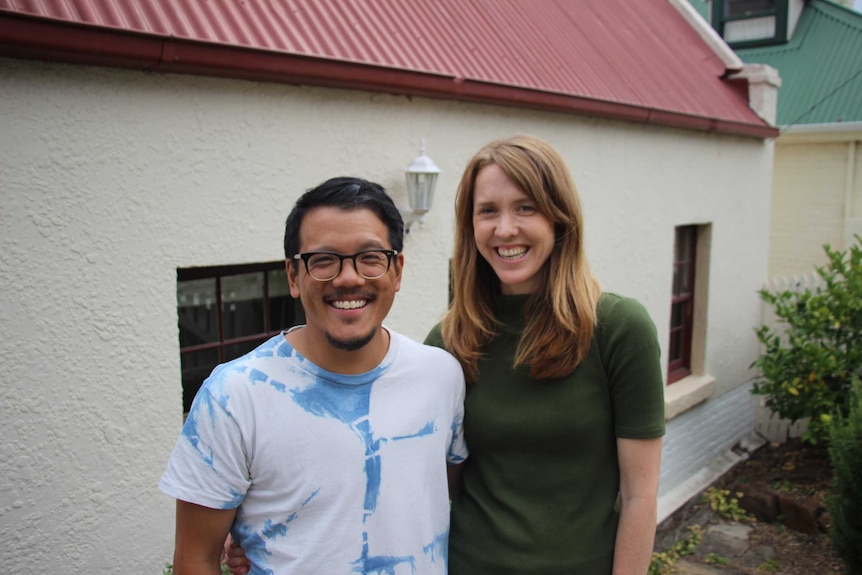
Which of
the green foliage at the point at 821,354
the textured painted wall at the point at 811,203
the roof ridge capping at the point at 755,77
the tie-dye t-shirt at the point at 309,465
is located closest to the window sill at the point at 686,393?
the green foliage at the point at 821,354

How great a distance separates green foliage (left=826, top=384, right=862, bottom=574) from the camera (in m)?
5.07

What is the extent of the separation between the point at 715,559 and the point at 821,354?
2428mm

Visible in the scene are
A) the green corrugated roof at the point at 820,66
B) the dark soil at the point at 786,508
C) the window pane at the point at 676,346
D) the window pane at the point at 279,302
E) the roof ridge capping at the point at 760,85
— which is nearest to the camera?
the window pane at the point at 279,302

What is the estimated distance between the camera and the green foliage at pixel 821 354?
24.2ft

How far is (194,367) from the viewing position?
3.84 m

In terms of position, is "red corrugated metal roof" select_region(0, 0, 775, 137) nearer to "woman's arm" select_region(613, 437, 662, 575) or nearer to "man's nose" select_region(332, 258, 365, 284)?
"man's nose" select_region(332, 258, 365, 284)

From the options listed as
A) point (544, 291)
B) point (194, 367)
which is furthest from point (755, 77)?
point (544, 291)

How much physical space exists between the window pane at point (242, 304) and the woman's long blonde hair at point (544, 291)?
2047 millimetres

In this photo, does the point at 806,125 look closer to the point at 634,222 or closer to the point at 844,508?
the point at 634,222

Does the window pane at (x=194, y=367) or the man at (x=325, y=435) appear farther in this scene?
the window pane at (x=194, y=367)

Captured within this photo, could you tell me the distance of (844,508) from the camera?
17.0 ft

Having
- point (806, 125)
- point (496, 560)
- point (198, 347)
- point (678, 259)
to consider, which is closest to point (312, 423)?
point (496, 560)

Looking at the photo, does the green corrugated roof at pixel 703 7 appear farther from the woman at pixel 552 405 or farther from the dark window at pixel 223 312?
the woman at pixel 552 405

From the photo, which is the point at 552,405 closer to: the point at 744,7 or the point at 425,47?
the point at 425,47
